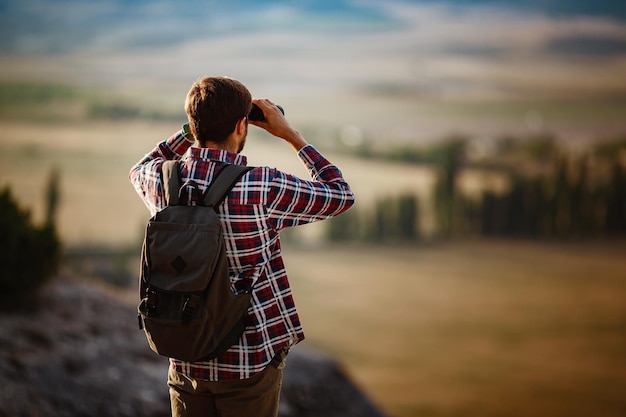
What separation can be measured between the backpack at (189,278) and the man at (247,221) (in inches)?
1.5

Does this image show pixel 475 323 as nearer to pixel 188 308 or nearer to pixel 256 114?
pixel 256 114

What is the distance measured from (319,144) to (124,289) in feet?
9.37

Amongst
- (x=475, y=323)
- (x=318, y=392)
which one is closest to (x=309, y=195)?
(x=318, y=392)

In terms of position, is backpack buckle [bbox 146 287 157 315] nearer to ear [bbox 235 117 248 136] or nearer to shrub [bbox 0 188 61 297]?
ear [bbox 235 117 248 136]

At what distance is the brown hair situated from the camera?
1.62 meters

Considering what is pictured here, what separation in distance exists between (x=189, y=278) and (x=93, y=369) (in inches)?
102

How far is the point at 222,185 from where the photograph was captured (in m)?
1.62

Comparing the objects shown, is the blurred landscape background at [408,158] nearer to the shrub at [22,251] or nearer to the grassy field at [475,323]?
the grassy field at [475,323]

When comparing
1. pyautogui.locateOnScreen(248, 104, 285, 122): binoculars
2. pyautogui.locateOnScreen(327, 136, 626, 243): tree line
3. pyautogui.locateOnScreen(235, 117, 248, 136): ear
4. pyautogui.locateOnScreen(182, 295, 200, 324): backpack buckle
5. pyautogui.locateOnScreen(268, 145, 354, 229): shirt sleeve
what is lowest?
pyautogui.locateOnScreen(327, 136, 626, 243): tree line

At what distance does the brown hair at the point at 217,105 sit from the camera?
5.32 ft

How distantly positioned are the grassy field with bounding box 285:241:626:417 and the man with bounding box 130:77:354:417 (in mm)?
4665

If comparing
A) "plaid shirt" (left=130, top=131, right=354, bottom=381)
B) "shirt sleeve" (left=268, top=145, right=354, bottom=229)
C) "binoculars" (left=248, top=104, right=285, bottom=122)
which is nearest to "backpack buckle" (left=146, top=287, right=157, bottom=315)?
"plaid shirt" (left=130, top=131, right=354, bottom=381)

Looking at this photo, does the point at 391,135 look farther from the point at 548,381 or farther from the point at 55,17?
the point at 55,17

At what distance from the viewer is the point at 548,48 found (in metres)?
8.44
